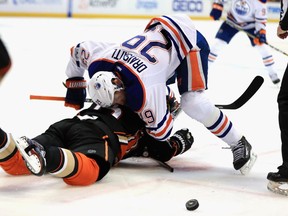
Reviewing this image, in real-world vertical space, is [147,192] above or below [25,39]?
above

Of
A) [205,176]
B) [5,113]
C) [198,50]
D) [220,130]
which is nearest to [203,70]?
[198,50]

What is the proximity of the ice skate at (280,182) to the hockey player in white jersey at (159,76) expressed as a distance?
0.26m

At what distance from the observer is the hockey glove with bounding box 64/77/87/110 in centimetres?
279

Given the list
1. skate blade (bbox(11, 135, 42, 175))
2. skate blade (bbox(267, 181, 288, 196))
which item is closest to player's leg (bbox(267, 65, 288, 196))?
skate blade (bbox(267, 181, 288, 196))

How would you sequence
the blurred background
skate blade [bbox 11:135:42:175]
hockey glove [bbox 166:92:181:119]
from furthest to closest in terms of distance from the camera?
the blurred background < hockey glove [bbox 166:92:181:119] < skate blade [bbox 11:135:42:175]

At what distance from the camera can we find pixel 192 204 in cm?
204

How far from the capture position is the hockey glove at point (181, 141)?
271 cm

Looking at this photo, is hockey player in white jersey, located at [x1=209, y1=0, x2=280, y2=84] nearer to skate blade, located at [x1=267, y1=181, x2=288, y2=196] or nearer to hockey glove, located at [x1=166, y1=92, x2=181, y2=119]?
hockey glove, located at [x1=166, y1=92, x2=181, y2=119]

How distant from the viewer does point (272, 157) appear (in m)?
2.81

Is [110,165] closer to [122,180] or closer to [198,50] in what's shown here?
[122,180]

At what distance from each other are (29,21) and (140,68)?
788cm

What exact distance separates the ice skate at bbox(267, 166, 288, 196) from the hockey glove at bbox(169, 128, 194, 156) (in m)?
0.58

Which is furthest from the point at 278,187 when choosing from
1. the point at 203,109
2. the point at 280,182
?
the point at 203,109

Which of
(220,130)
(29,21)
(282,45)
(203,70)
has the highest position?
(203,70)
